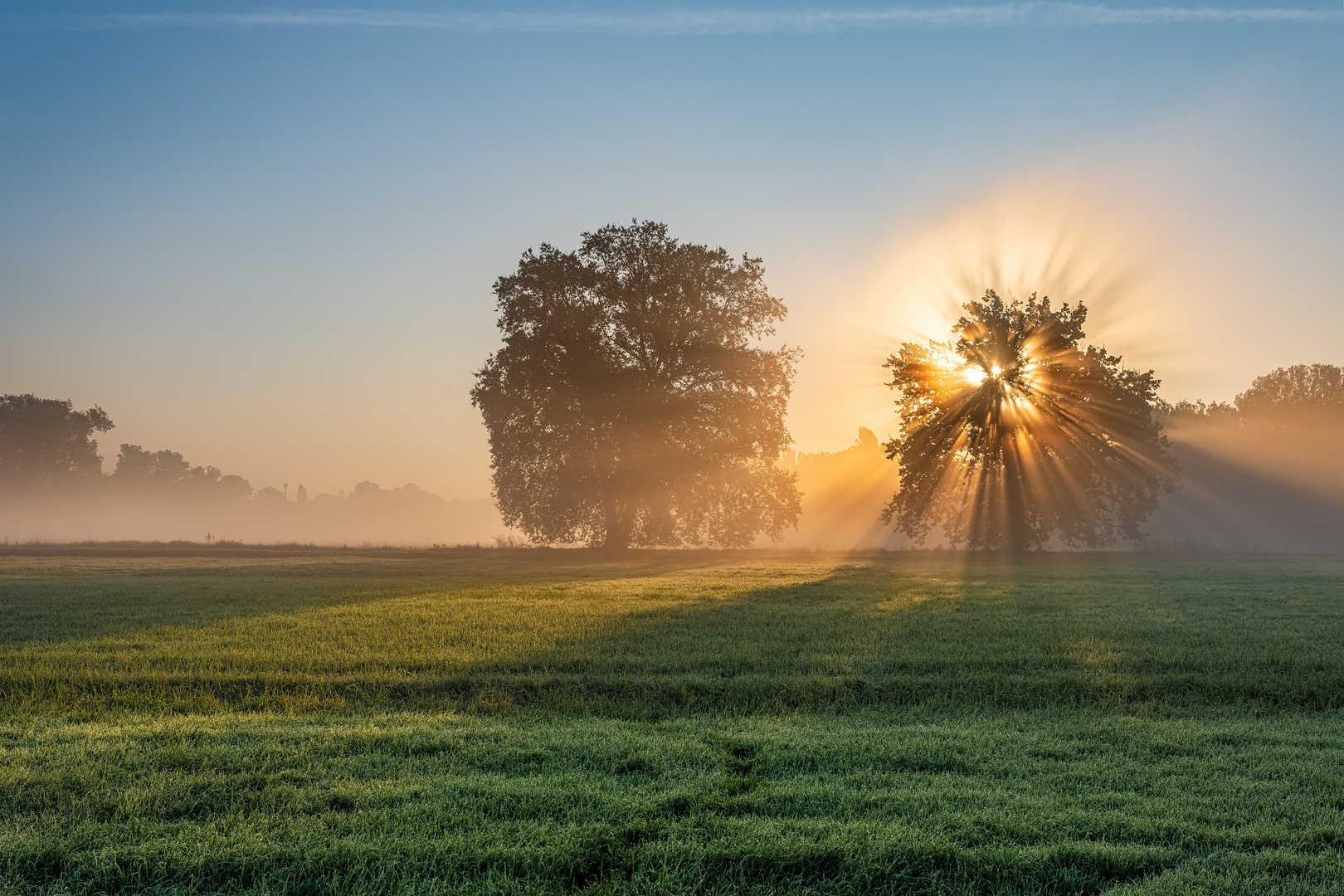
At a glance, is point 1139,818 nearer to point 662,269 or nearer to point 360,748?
point 360,748

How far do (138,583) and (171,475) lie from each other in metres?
134

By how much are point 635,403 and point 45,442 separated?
261ft

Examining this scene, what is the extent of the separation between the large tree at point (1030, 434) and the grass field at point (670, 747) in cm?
2480

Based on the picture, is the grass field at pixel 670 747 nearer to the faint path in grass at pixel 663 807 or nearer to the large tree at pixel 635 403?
the faint path in grass at pixel 663 807

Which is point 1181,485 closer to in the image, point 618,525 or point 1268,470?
point 1268,470

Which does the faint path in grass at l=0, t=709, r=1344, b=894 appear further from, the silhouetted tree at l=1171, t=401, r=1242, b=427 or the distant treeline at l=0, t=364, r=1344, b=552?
the silhouetted tree at l=1171, t=401, r=1242, b=427

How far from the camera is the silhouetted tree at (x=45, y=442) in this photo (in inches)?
3423

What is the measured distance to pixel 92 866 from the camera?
4895mm

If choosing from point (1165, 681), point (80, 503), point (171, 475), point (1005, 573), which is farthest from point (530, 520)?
point (171, 475)

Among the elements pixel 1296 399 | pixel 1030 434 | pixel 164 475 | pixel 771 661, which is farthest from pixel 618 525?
pixel 164 475

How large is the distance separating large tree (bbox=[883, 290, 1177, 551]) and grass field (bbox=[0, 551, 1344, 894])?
977 inches

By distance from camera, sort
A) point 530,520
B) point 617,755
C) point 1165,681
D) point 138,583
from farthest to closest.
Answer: point 530,520, point 138,583, point 1165,681, point 617,755

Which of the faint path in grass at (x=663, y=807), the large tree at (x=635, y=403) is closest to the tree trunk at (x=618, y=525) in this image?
the large tree at (x=635, y=403)

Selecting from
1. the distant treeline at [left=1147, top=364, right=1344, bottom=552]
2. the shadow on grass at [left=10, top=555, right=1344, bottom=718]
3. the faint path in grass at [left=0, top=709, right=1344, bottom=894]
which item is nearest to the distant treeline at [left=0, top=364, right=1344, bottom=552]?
the distant treeline at [left=1147, top=364, right=1344, bottom=552]
